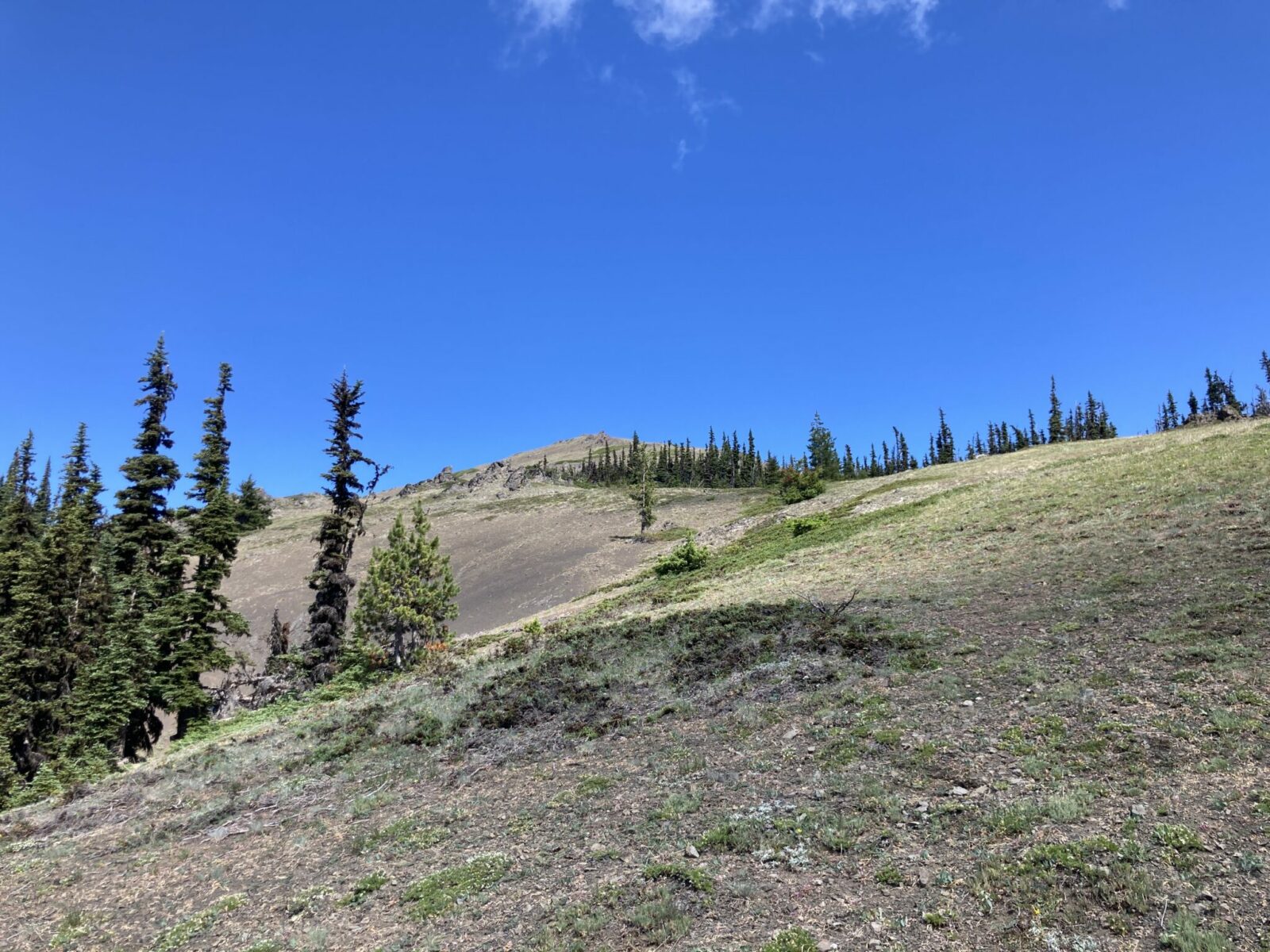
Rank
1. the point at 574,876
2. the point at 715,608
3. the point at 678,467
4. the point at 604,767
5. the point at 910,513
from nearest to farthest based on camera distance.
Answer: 1. the point at 574,876
2. the point at 604,767
3. the point at 715,608
4. the point at 910,513
5. the point at 678,467

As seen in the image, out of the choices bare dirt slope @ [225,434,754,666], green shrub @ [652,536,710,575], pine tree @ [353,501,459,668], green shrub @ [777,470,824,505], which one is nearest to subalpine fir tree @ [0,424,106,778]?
pine tree @ [353,501,459,668]

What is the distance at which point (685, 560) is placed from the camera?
46281 mm

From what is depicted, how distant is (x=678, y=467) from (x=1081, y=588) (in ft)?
522

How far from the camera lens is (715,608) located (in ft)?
87.5

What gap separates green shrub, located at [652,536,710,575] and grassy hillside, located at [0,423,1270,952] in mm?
20480

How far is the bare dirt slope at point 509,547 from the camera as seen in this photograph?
65938 mm

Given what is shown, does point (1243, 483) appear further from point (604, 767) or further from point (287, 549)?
point (287, 549)

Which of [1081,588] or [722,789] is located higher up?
[1081,588]

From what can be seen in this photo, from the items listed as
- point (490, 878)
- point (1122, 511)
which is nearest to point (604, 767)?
point (490, 878)

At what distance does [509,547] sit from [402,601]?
58499mm

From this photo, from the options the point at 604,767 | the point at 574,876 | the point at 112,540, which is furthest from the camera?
the point at 112,540

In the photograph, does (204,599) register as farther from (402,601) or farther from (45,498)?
(45,498)

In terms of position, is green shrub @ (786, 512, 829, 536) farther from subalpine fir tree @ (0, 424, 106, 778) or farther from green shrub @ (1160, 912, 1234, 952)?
subalpine fir tree @ (0, 424, 106, 778)

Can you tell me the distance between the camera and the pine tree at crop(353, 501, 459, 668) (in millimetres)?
33469
